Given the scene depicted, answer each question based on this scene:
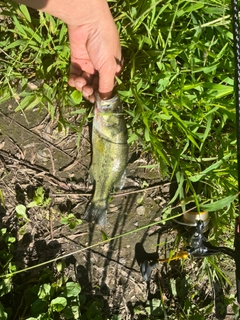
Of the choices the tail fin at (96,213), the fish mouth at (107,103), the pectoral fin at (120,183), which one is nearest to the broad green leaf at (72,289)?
the tail fin at (96,213)

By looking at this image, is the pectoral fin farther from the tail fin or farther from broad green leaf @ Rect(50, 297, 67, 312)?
broad green leaf @ Rect(50, 297, 67, 312)

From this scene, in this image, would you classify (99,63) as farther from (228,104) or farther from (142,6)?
(228,104)

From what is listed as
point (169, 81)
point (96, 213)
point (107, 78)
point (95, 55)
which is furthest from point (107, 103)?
point (96, 213)

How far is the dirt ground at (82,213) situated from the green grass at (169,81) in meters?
0.20

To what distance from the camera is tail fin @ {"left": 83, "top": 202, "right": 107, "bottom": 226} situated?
115 inches

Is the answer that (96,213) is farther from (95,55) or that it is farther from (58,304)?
(95,55)

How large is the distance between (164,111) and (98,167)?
649mm

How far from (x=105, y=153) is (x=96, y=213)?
460 millimetres

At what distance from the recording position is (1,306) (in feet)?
8.79

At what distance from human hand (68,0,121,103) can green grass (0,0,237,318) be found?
99mm

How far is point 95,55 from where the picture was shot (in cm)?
260

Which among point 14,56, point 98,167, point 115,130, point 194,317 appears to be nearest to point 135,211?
point 98,167

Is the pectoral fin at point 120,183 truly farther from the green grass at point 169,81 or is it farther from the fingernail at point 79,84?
the fingernail at point 79,84

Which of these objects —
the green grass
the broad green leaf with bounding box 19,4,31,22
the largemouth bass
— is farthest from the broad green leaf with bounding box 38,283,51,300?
the broad green leaf with bounding box 19,4,31,22
